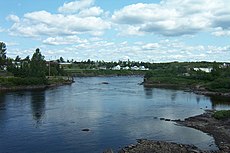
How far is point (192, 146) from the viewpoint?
24.2 meters

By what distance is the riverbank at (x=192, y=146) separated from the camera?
894 inches

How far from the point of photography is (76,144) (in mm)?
24984

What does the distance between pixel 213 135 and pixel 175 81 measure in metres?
64.9

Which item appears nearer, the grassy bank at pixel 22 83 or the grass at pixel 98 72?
the grassy bank at pixel 22 83

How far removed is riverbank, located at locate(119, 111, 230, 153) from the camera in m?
22.7

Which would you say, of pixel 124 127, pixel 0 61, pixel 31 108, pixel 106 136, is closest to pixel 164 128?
pixel 124 127

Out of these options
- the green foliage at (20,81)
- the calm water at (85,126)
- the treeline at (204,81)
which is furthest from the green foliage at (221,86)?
the green foliage at (20,81)

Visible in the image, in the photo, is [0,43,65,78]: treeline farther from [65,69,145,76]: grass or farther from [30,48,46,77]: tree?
[65,69,145,76]: grass

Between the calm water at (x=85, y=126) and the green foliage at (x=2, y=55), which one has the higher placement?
the green foliage at (x=2, y=55)

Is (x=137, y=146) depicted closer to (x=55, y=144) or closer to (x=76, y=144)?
(x=76, y=144)

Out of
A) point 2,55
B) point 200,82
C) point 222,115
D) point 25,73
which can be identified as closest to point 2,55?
→ point 2,55

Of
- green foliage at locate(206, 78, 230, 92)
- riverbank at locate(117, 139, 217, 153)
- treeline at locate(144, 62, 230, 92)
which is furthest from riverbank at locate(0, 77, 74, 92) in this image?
riverbank at locate(117, 139, 217, 153)

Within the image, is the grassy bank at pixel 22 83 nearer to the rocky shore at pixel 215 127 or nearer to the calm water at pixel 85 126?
the calm water at pixel 85 126

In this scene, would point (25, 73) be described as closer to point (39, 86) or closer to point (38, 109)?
point (39, 86)
